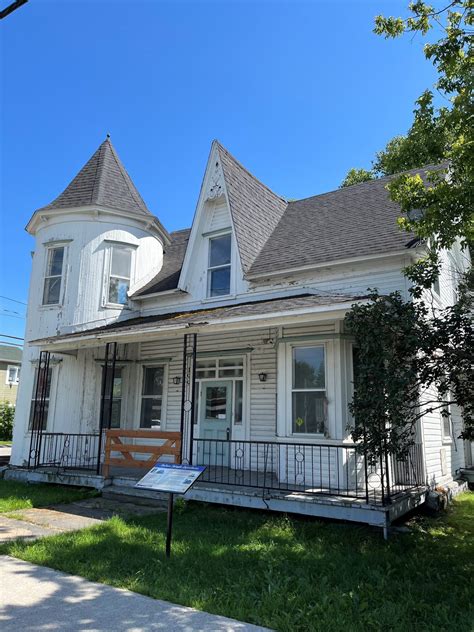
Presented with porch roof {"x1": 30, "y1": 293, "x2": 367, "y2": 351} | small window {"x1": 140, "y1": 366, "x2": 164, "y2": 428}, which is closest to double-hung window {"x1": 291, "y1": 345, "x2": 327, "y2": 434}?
porch roof {"x1": 30, "y1": 293, "x2": 367, "y2": 351}

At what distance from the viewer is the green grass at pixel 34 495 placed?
10086 mm

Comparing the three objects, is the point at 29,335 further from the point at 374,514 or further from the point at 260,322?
the point at 374,514

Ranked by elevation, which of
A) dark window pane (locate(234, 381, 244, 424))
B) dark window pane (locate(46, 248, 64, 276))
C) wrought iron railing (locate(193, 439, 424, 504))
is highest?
dark window pane (locate(46, 248, 64, 276))

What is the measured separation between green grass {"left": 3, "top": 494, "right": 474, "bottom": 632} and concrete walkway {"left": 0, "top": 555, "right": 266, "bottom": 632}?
0.20 metres

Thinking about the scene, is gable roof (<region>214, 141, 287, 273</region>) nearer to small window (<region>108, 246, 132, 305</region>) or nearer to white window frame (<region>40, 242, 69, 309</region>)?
small window (<region>108, 246, 132, 305</region>)

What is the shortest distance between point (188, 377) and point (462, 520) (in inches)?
287

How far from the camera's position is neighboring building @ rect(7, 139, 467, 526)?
10016mm

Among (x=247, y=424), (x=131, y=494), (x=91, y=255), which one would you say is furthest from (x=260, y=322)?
(x=91, y=255)

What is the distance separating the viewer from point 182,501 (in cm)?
977

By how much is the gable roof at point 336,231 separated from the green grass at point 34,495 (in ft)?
23.0

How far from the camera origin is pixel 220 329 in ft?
33.8

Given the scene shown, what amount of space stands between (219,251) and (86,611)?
1073 centimetres

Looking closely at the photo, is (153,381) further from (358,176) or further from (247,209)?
(358,176)

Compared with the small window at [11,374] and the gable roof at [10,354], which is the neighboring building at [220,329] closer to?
the gable roof at [10,354]
